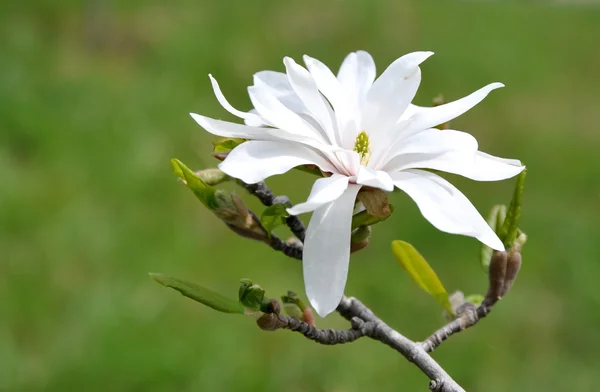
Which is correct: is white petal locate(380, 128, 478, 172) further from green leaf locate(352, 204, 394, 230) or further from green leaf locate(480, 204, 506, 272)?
green leaf locate(480, 204, 506, 272)

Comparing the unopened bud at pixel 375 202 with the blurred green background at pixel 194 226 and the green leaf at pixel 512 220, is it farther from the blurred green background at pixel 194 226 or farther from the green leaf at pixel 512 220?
the blurred green background at pixel 194 226

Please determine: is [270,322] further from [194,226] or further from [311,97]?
[194,226]

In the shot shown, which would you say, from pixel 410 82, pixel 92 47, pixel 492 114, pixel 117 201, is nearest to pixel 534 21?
pixel 492 114

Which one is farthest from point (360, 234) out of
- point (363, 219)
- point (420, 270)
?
point (420, 270)

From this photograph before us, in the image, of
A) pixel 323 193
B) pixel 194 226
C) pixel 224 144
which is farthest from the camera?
pixel 194 226

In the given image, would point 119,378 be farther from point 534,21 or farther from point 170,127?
point 534,21

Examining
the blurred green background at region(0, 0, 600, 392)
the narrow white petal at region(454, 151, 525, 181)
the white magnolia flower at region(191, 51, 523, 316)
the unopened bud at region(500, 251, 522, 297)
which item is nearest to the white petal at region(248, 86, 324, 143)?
the white magnolia flower at region(191, 51, 523, 316)
